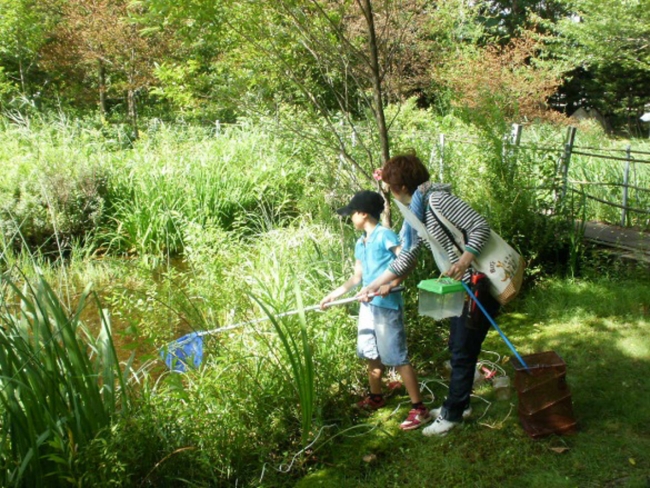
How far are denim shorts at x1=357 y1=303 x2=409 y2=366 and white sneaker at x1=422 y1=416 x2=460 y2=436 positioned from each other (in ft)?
1.20

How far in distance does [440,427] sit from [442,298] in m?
0.69

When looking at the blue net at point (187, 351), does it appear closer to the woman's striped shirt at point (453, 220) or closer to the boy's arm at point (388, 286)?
the boy's arm at point (388, 286)

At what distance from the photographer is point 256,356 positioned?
11.3 feet

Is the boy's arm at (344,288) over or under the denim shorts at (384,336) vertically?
over

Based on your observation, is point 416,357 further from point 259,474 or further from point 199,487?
point 199,487

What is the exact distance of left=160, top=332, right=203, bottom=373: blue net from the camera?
3.39m

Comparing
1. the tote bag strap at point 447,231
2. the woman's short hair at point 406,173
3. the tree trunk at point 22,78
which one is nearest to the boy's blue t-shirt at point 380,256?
the woman's short hair at point 406,173

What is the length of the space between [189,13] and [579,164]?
5.53 metres

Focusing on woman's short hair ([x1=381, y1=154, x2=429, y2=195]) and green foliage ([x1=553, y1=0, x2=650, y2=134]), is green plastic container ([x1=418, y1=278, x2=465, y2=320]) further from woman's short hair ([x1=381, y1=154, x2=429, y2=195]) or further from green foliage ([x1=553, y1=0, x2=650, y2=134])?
green foliage ([x1=553, y1=0, x2=650, y2=134])

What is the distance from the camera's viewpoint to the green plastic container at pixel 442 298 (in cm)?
287

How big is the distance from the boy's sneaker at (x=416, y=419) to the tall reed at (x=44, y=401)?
5.12 feet

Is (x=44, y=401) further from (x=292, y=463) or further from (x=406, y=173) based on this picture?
(x=406, y=173)

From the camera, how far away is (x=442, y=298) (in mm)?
3191

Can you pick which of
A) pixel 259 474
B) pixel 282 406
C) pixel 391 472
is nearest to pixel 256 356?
pixel 282 406
